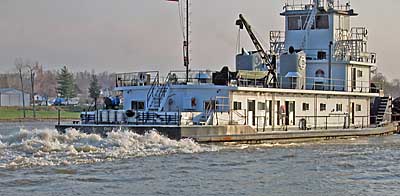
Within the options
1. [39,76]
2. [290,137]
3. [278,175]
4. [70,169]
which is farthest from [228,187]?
[39,76]

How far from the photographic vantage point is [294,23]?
1772 inches

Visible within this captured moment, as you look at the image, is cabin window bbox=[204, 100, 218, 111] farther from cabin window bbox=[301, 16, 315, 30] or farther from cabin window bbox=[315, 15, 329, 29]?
cabin window bbox=[315, 15, 329, 29]

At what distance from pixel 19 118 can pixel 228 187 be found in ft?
241

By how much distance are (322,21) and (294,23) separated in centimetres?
174

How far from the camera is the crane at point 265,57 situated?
128ft

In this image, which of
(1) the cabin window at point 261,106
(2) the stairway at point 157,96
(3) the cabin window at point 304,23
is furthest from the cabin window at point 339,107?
(2) the stairway at point 157,96

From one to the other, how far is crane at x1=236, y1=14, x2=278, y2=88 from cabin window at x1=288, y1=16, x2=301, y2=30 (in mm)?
4611

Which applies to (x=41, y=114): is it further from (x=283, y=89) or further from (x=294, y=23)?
(x=283, y=89)

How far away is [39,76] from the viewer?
7692 inches

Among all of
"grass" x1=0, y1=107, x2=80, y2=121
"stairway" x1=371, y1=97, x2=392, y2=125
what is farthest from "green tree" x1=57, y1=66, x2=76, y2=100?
"stairway" x1=371, y1=97, x2=392, y2=125

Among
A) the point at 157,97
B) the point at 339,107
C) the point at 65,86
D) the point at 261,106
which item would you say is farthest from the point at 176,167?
the point at 65,86

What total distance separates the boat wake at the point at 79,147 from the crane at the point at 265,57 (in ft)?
30.5

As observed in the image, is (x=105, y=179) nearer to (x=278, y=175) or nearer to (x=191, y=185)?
(x=191, y=185)

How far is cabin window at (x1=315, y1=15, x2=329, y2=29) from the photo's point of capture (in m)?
44.1
